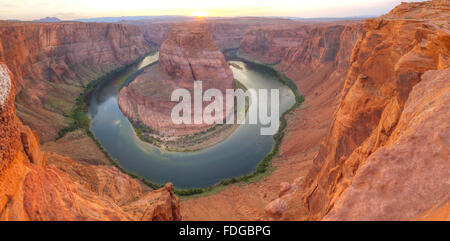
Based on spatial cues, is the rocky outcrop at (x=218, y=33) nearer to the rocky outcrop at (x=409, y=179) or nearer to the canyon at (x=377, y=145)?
the canyon at (x=377, y=145)

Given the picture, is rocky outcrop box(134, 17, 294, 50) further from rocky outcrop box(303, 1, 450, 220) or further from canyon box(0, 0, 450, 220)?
rocky outcrop box(303, 1, 450, 220)

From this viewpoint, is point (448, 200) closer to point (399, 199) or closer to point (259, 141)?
point (399, 199)

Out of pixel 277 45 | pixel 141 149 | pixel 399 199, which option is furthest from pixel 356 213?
pixel 277 45

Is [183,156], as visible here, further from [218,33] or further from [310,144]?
[218,33]

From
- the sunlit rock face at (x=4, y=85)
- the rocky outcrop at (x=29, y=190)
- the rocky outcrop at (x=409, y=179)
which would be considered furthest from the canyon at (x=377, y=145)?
the sunlit rock face at (x=4, y=85)
